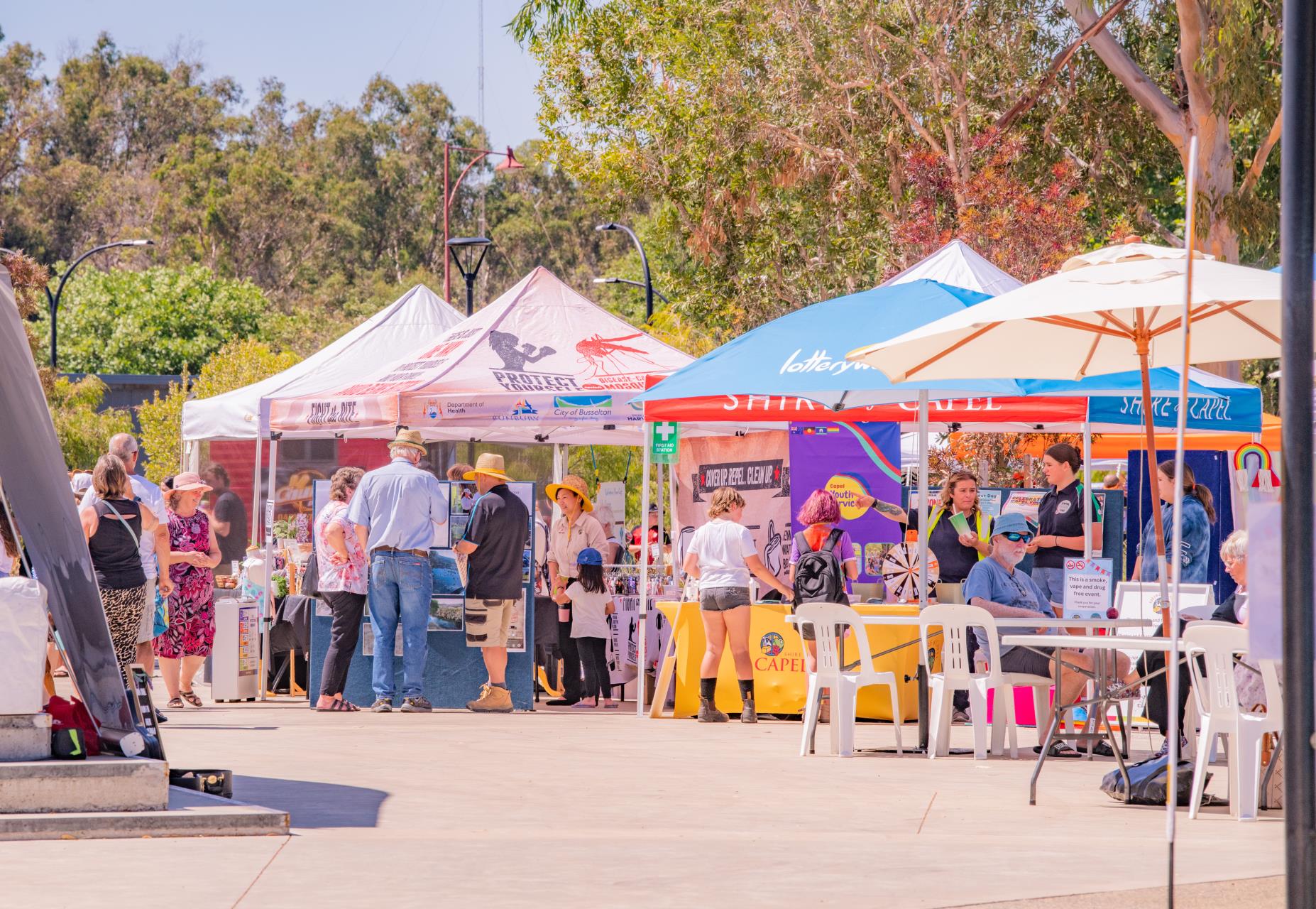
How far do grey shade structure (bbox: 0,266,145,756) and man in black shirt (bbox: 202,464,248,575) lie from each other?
7426mm

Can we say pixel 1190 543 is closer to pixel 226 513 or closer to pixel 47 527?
pixel 47 527

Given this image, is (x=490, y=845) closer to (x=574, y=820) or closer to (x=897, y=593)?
(x=574, y=820)

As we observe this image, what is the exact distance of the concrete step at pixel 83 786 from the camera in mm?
7094

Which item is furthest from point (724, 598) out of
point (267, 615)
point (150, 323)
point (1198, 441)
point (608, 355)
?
point (150, 323)

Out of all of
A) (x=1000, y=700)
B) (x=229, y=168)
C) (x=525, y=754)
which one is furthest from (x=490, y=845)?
(x=229, y=168)

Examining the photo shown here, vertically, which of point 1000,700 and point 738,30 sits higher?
point 738,30

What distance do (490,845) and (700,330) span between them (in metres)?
27.0

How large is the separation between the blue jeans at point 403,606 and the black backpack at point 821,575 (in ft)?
10.5

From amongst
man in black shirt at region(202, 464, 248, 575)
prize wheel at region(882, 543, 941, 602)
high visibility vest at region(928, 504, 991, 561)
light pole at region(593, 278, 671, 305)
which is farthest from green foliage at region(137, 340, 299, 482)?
high visibility vest at region(928, 504, 991, 561)

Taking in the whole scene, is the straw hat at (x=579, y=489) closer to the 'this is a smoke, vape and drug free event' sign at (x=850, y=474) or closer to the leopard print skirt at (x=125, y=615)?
the 'this is a smoke, vape and drug free event' sign at (x=850, y=474)

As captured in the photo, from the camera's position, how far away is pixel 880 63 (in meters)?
26.2

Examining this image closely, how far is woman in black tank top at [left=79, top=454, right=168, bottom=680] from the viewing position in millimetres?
11414

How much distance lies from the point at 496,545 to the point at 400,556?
77 centimetres

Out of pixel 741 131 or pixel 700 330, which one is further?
pixel 700 330
